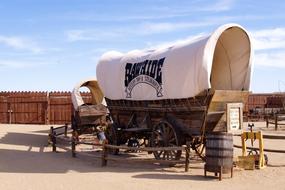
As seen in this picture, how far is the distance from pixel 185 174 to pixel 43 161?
4.58 metres

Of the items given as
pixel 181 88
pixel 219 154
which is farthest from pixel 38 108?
pixel 219 154

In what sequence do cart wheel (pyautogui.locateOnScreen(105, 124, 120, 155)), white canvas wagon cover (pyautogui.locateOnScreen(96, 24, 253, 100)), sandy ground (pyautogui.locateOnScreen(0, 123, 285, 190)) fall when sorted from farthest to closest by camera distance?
1. cart wheel (pyautogui.locateOnScreen(105, 124, 120, 155))
2. white canvas wagon cover (pyautogui.locateOnScreen(96, 24, 253, 100))
3. sandy ground (pyautogui.locateOnScreen(0, 123, 285, 190))

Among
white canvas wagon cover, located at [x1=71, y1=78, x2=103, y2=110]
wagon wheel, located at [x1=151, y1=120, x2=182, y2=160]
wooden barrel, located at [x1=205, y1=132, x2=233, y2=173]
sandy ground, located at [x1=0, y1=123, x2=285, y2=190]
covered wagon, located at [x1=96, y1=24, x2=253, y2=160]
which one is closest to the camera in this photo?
sandy ground, located at [x1=0, y1=123, x2=285, y2=190]

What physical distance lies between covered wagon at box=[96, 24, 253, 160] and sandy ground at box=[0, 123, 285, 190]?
43.2 inches

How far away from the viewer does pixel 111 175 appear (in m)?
Result: 10.9

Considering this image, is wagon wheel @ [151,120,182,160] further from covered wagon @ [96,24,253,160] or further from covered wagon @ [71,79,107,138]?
covered wagon @ [71,79,107,138]

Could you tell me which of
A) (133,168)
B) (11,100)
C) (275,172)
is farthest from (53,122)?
(275,172)

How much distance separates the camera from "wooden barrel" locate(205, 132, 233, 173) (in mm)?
10242

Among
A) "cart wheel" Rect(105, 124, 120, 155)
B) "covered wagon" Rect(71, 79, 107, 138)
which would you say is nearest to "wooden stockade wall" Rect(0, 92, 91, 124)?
"covered wagon" Rect(71, 79, 107, 138)

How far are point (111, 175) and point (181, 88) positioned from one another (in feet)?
9.74

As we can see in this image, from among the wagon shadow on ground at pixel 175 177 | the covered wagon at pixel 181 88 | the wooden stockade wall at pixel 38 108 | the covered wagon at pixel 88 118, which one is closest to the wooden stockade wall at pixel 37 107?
the wooden stockade wall at pixel 38 108

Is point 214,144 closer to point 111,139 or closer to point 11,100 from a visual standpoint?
point 111,139

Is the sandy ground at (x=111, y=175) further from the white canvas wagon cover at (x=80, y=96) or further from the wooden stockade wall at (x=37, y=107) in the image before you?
the wooden stockade wall at (x=37, y=107)

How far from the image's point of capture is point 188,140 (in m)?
12.6
